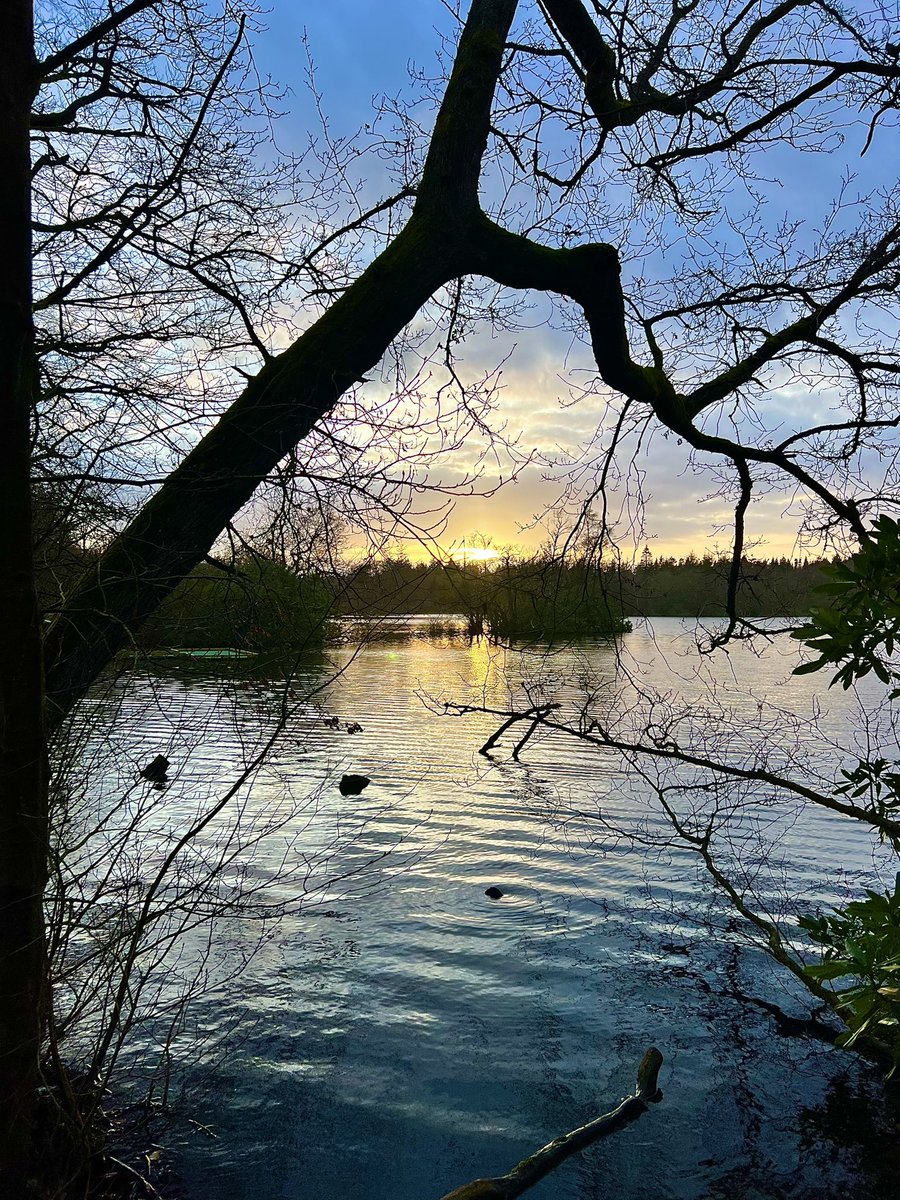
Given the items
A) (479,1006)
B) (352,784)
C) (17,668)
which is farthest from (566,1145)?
(352,784)

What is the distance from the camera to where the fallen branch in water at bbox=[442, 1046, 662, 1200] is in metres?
3.25

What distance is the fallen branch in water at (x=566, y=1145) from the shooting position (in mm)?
3248

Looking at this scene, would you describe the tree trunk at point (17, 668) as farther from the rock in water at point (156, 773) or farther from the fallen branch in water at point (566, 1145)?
the fallen branch in water at point (566, 1145)

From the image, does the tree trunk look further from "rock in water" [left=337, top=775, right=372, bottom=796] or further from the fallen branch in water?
"rock in water" [left=337, top=775, right=372, bottom=796]

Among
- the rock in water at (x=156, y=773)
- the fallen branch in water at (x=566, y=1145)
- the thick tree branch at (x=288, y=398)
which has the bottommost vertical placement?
the fallen branch in water at (x=566, y=1145)

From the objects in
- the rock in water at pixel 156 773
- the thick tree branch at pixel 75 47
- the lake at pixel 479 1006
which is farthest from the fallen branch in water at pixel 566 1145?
the thick tree branch at pixel 75 47

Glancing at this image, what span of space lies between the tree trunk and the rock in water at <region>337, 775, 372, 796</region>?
8.51 m

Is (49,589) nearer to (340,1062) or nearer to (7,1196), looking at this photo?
(7,1196)

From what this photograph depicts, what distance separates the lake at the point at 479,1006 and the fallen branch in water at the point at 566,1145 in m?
0.08

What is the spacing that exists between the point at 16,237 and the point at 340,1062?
4.50m

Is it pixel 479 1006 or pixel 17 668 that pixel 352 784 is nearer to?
pixel 479 1006

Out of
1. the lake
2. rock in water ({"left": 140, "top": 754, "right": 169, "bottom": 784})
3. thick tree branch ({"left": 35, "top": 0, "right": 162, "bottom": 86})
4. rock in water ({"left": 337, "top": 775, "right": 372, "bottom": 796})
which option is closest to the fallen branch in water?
the lake

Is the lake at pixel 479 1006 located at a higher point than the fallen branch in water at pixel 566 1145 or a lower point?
lower

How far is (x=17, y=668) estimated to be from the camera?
2289mm
